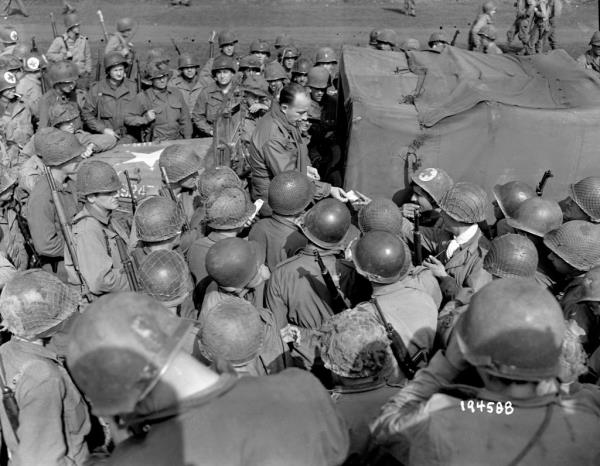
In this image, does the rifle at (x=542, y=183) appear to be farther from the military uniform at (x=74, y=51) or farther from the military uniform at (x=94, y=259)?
the military uniform at (x=74, y=51)

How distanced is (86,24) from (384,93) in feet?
49.0

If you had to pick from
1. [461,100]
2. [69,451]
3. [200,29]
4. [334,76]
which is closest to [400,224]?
[461,100]

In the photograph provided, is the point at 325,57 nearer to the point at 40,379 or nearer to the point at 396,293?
the point at 396,293

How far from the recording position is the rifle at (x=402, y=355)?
3.44 metres

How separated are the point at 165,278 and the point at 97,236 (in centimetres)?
103

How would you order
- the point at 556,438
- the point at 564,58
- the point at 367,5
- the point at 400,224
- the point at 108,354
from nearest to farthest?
the point at 108,354 → the point at 556,438 → the point at 400,224 → the point at 564,58 → the point at 367,5

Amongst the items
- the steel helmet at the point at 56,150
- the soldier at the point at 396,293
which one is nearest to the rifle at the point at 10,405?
the soldier at the point at 396,293

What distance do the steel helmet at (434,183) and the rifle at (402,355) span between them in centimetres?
234

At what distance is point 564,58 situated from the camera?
294 inches

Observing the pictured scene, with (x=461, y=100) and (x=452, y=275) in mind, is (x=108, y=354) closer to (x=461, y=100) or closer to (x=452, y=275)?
(x=452, y=275)

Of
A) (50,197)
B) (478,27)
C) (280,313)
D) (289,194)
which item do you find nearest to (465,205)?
(289,194)

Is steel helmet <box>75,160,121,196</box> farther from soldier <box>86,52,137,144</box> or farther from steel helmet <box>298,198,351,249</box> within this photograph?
soldier <box>86,52,137,144</box>

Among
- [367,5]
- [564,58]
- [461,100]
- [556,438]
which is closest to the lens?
[556,438]

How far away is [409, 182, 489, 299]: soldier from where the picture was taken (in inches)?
181
